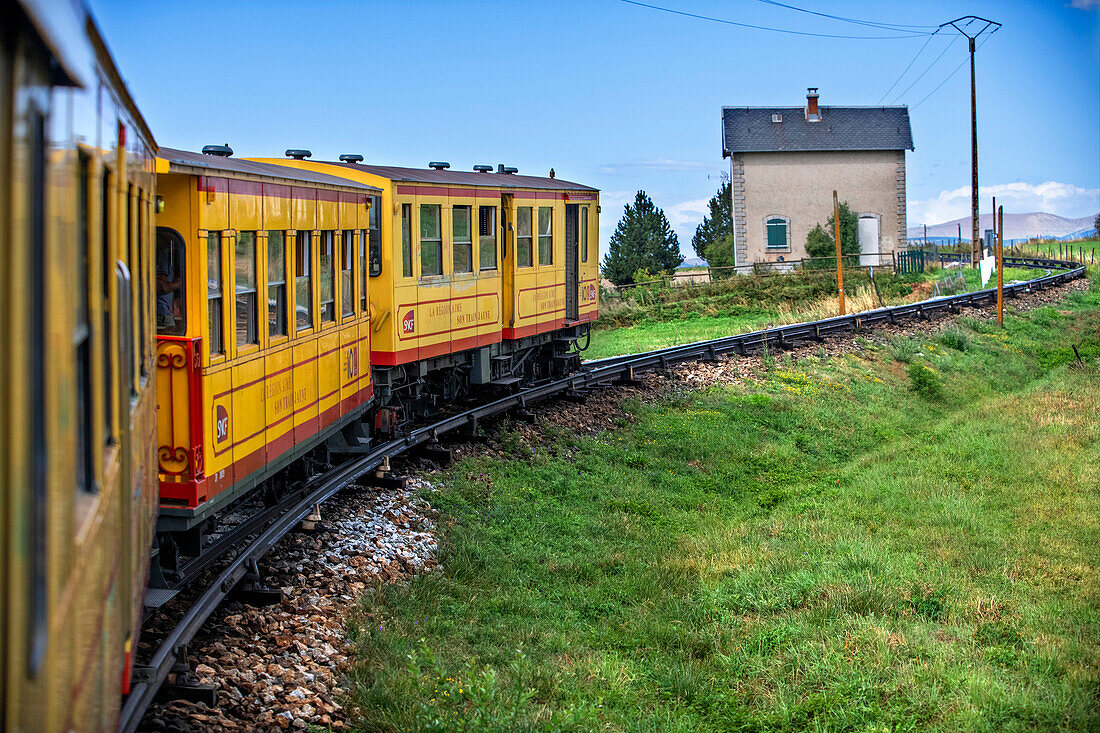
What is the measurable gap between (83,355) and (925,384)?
20.9 m

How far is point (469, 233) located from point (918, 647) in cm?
797

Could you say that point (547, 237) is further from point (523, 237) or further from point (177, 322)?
point (177, 322)

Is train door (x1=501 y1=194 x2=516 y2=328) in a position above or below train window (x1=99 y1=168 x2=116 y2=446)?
above

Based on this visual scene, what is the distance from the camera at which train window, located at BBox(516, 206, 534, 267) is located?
15094 millimetres

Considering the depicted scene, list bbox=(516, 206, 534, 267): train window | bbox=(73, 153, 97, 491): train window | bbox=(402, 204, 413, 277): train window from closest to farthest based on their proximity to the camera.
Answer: bbox=(73, 153, 97, 491): train window → bbox=(402, 204, 413, 277): train window → bbox=(516, 206, 534, 267): train window

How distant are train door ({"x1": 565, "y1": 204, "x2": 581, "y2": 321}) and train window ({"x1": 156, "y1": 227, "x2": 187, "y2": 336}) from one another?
10816 millimetres

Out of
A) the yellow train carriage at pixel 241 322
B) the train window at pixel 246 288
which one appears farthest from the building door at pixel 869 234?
the train window at pixel 246 288

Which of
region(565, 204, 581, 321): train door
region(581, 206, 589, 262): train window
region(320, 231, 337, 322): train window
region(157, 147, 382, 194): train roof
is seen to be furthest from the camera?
region(581, 206, 589, 262): train window

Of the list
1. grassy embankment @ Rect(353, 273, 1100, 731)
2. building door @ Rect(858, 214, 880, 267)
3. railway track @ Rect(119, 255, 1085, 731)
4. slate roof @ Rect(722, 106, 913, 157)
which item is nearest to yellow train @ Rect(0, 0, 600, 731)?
railway track @ Rect(119, 255, 1085, 731)

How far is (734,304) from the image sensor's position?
123 feet

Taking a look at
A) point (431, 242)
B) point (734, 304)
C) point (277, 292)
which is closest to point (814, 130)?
point (734, 304)

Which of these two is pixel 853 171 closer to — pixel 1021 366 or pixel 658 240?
pixel 658 240

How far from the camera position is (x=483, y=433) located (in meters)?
13.4

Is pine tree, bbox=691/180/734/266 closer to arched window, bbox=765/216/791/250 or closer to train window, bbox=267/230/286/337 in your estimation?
arched window, bbox=765/216/791/250
